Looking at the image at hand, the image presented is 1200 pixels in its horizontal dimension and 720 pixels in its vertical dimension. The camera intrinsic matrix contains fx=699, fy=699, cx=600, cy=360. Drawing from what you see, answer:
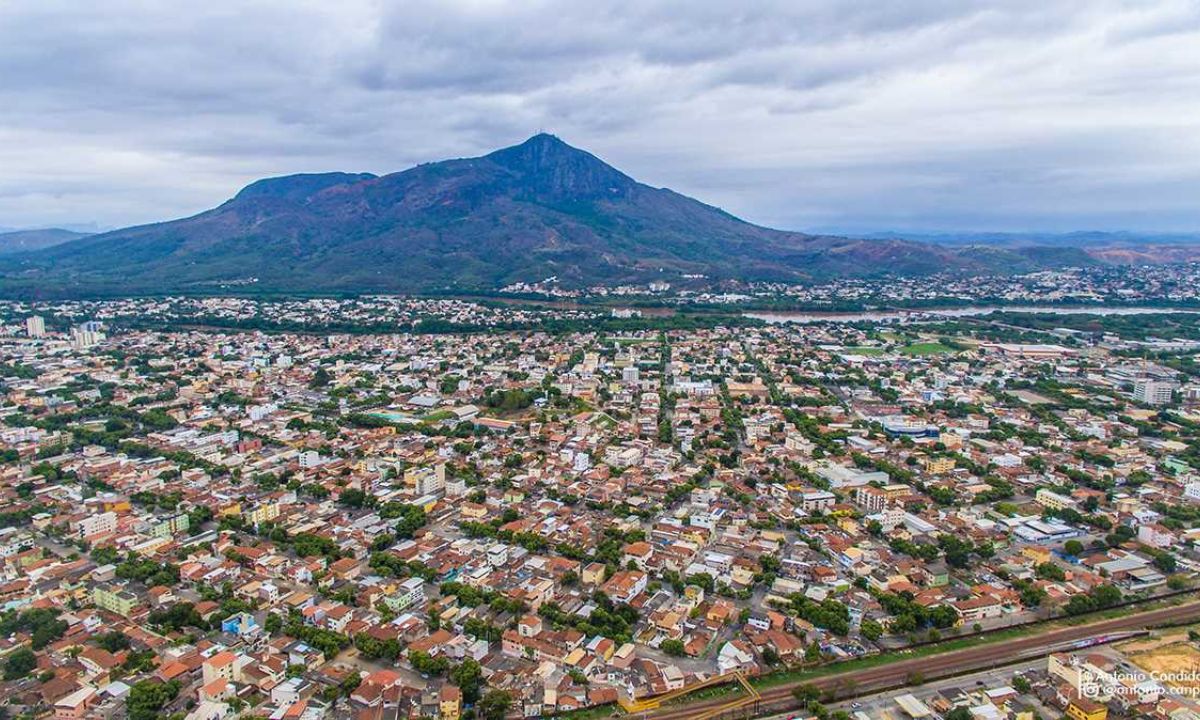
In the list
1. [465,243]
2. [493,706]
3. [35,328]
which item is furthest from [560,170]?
[493,706]

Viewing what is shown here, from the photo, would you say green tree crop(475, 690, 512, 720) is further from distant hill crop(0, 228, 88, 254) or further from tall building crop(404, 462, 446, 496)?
distant hill crop(0, 228, 88, 254)

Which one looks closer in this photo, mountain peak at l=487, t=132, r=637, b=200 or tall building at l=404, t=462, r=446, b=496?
tall building at l=404, t=462, r=446, b=496

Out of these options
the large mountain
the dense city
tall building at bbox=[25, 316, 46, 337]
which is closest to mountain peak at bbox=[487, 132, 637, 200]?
the large mountain

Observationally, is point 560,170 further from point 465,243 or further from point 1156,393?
point 1156,393

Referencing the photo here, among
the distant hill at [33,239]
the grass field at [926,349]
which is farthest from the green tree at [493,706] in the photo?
the distant hill at [33,239]

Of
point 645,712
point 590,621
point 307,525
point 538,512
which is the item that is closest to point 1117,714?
point 645,712

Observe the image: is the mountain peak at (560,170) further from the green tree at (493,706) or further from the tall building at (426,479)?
the green tree at (493,706)
